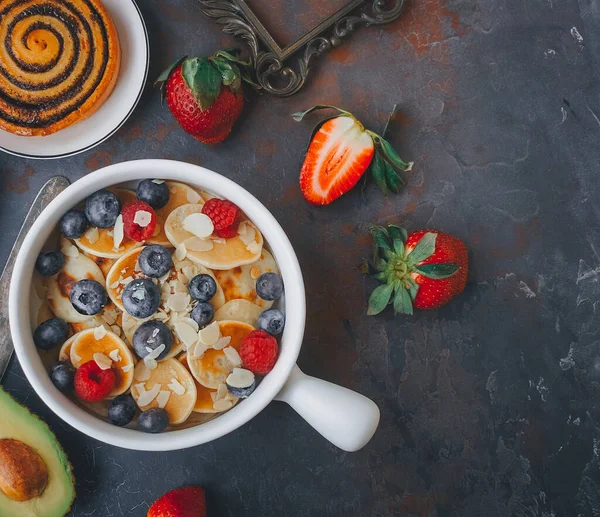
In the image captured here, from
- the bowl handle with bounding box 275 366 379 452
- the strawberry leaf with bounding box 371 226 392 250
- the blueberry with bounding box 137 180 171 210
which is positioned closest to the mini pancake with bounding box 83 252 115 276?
the blueberry with bounding box 137 180 171 210

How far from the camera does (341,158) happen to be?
3.62ft

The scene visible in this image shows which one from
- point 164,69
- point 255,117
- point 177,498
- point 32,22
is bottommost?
point 177,498

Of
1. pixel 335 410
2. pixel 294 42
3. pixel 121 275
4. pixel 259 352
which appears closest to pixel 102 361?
pixel 121 275

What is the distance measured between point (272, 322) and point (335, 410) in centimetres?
16

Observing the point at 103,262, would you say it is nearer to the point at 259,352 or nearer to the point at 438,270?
the point at 259,352

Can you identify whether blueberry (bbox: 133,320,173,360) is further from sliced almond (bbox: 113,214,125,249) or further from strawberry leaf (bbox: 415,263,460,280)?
strawberry leaf (bbox: 415,263,460,280)

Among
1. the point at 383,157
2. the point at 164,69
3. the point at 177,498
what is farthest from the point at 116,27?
the point at 177,498

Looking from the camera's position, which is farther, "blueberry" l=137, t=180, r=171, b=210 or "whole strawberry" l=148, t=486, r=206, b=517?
"whole strawberry" l=148, t=486, r=206, b=517

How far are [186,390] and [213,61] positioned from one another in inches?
20.3

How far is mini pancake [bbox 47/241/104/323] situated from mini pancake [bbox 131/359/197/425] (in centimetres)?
13

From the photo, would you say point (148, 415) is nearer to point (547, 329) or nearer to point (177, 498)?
point (177, 498)

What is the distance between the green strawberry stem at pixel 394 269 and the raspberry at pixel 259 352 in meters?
0.23

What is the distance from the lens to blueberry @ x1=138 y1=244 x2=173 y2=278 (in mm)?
957

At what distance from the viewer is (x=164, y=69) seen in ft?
3.80
